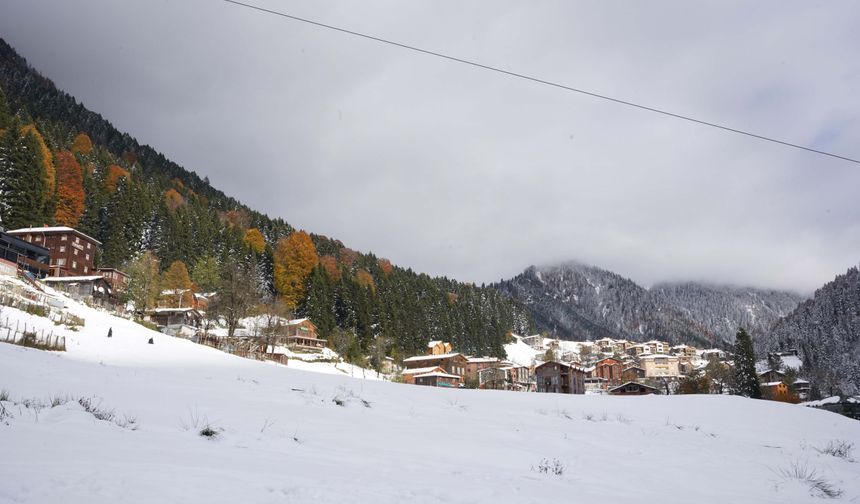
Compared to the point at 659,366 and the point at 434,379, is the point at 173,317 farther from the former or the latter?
the point at 659,366

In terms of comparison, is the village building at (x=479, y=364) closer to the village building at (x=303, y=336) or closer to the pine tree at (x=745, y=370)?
the village building at (x=303, y=336)

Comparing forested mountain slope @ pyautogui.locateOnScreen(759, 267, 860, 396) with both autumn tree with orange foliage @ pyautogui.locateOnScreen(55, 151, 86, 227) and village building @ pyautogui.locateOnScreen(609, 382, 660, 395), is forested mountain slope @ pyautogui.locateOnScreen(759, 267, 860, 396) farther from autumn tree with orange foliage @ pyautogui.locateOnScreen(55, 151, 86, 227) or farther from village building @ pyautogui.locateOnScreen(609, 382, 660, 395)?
autumn tree with orange foliage @ pyautogui.locateOnScreen(55, 151, 86, 227)

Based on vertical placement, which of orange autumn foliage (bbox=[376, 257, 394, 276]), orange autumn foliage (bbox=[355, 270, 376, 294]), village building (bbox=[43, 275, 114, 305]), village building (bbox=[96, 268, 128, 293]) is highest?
orange autumn foliage (bbox=[376, 257, 394, 276])

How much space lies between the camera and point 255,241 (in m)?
118

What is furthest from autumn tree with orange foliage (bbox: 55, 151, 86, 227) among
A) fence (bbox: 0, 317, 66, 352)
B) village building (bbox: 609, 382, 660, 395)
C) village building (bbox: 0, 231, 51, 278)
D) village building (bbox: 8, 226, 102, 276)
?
village building (bbox: 609, 382, 660, 395)

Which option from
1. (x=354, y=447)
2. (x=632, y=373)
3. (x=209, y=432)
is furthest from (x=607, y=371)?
(x=209, y=432)

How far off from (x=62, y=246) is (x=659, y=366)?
16762 centimetres

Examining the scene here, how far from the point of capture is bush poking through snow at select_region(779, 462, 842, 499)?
9.69m

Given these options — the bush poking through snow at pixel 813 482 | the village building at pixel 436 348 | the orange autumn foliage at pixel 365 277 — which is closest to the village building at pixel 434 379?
the village building at pixel 436 348

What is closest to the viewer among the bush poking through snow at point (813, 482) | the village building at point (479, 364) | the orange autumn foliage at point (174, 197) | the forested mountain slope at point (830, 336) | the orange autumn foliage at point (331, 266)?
the bush poking through snow at point (813, 482)

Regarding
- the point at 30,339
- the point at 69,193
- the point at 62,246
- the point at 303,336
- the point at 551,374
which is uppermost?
the point at 69,193

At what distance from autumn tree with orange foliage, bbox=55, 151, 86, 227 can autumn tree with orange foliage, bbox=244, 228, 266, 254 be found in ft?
105

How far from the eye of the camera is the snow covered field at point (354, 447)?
5.84 meters

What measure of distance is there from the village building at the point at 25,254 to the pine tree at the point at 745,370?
89019 millimetres
